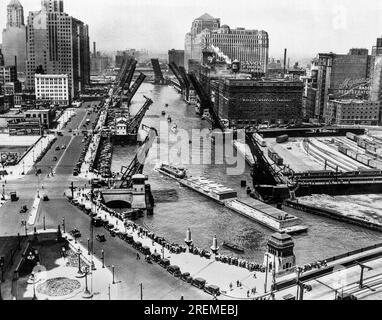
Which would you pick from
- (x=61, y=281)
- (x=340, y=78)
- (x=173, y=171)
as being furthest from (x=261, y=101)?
(x=61, y=281)

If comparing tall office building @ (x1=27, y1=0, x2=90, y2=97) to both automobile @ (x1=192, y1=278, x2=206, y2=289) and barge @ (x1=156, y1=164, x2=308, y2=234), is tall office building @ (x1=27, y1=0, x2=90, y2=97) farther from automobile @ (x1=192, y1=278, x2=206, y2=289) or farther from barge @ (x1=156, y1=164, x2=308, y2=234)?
automobile @ (x1=192, y1=278, x2=206, y2=289)

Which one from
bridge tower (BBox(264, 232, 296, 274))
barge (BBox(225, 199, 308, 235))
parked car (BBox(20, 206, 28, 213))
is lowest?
barge (BBox(225, 199, 308, 235))

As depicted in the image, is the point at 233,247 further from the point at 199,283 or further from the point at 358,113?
the point at 358,113

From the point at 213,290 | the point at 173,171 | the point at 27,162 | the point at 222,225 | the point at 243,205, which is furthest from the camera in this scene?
the point at 27,162

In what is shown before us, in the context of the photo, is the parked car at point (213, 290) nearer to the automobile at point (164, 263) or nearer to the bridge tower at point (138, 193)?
the automobile at point (164, 263)

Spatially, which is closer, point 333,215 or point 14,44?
point 333,215

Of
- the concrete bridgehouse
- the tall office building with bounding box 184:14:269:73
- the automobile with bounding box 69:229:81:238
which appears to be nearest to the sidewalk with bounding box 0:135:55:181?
the automobile with bounding box 69:229:81:238
